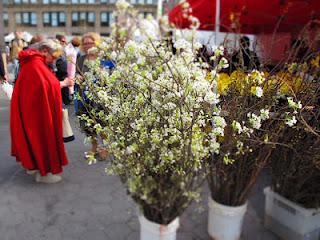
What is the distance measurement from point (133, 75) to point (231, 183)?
1.00 m

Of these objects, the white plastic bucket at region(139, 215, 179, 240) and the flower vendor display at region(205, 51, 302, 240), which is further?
the flower vendor display at region(205, 51, 302, 240)

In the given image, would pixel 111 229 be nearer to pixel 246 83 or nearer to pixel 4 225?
pixel 4 225

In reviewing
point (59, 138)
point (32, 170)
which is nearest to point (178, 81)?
point (59, 138)

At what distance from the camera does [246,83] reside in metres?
2.26

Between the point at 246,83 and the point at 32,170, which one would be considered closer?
the point at 246,83

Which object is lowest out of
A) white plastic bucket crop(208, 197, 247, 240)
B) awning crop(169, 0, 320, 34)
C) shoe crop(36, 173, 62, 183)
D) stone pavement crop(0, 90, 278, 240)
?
stone pavement crop(0, 90, 278, 240)

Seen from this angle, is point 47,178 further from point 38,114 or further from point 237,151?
point 237,151

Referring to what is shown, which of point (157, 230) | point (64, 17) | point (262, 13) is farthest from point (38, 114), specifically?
point (64, 17)

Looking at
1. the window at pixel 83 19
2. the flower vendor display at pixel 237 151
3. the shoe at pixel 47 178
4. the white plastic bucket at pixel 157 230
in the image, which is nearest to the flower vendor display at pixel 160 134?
the white plastic bucket at pixel 157 230

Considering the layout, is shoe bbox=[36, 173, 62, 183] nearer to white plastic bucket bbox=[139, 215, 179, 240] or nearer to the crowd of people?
the crowd of people

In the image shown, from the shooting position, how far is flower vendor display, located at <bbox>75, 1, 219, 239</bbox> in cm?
168

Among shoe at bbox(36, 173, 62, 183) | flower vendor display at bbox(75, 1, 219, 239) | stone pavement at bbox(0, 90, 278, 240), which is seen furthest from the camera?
shoe at bbox(36, 173, 62, 183)

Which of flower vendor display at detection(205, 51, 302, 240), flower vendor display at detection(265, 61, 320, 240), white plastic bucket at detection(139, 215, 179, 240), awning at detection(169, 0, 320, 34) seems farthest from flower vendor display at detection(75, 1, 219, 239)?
awning at detection(169, 0, 320, 34)

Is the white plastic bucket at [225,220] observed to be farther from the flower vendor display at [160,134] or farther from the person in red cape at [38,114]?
the person in red cape at [38,114]
